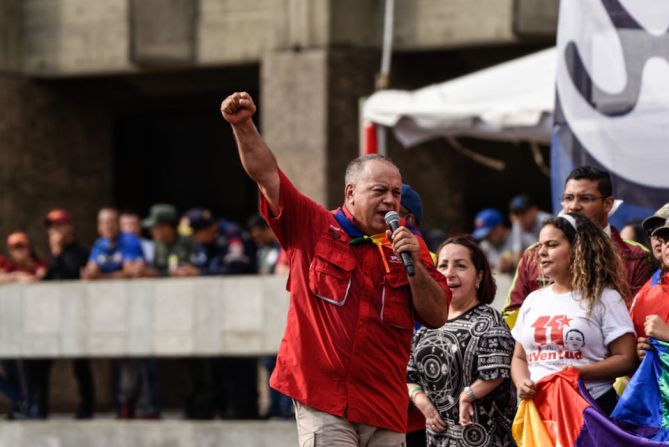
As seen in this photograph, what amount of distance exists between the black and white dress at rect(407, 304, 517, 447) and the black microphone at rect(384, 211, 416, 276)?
4.47 feet

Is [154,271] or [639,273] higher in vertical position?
[639,273]

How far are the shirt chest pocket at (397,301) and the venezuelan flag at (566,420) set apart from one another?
3.18 feet

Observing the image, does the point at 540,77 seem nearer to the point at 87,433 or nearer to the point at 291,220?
the point at 87,433

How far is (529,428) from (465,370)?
503 mm

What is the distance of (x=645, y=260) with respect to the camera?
8688mm

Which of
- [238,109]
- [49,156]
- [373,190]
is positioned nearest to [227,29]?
[49,156]

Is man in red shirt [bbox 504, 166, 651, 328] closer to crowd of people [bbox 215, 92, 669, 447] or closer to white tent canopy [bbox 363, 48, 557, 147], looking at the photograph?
crowd of people [bbox 215, 92, 669, 447]

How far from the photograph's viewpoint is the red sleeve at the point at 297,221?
24.9 ft

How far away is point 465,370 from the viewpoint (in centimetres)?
859

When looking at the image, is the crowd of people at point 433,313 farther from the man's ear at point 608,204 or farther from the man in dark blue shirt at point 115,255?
the man in dark blue shirt at point 115,255

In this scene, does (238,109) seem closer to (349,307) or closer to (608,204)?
(349,307)

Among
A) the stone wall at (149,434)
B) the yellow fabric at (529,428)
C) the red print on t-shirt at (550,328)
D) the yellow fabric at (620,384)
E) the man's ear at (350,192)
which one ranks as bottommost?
the stone wall at (149,434)

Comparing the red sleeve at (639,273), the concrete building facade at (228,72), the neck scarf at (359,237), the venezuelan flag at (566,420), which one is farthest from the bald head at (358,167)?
the concrete building facade at (228,72)

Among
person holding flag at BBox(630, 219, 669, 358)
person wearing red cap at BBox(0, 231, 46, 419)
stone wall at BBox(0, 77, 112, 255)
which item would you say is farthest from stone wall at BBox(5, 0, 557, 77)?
person holding flag at BBox(630, 219, 669, 358)
